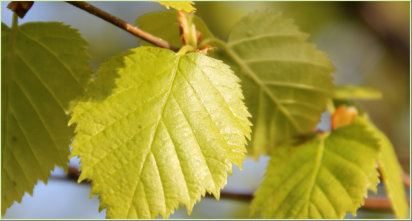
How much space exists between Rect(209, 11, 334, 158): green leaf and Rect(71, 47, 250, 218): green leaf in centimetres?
39

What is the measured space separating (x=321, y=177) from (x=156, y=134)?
0.58m

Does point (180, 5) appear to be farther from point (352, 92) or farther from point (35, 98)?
point (352, 92)

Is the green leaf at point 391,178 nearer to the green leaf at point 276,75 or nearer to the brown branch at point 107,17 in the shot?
the green leaf at point 276,75

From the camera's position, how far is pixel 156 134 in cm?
98

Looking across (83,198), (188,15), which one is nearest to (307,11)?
(83,198)

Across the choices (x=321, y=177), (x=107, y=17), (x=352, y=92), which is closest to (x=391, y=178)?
(x=321, y=177)

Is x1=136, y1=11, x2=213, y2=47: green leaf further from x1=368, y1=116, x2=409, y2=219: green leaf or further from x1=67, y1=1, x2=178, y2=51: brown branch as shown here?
x1=368, y1=116, x2=409, y2=219: green leaf

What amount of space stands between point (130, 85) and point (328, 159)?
67 centimetres

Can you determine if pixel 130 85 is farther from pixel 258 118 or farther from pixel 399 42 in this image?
pixel 399 42

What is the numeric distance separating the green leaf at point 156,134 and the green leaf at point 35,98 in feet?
0.63

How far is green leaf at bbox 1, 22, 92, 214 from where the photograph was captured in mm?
1170

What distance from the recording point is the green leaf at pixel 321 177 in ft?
4.27

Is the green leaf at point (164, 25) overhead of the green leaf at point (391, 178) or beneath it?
overhead

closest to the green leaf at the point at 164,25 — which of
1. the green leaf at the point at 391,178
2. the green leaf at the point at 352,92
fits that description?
the green leaf at the point at 391,178
